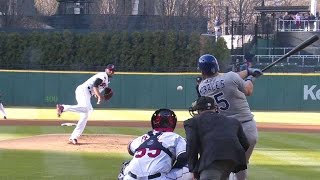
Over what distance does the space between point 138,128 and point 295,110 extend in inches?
561

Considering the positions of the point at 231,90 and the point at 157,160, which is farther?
the point at 231,90

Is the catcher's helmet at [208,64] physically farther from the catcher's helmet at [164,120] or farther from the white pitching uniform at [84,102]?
the white pitching uniform at [84,102]

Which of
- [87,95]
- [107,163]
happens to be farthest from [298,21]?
[107,163]

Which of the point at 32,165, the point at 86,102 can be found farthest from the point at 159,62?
the point at 32,165

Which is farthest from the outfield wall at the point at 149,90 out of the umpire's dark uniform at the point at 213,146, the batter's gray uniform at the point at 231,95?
the umpire's dark uniform at the point at 213,146

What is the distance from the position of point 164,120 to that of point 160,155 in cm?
36

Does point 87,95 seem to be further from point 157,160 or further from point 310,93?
point 310,93

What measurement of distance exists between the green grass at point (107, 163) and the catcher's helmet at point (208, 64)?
367 cm

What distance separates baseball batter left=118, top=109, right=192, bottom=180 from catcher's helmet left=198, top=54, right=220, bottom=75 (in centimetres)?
163

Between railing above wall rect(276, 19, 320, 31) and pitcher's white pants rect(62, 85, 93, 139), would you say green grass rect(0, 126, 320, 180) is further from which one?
railing above wall rect(276, 19, 320, 31)

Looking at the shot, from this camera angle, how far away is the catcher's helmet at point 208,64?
8.77 metres

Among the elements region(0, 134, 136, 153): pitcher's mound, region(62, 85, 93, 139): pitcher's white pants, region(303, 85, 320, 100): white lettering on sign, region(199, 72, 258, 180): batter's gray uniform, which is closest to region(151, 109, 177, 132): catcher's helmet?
region(199, 72, 258, 180): batter's gray uniform

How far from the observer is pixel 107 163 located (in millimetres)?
14203

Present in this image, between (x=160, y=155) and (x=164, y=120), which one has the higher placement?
(x=164, y=120)
